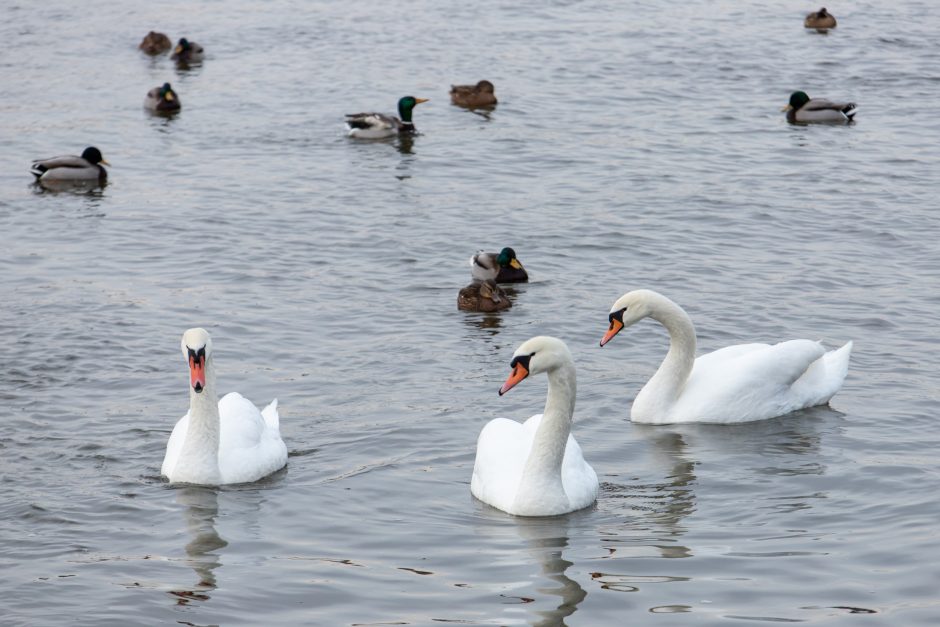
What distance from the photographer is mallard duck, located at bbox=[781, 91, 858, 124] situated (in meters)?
24.2

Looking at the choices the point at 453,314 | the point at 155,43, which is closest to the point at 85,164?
the point at 453,314

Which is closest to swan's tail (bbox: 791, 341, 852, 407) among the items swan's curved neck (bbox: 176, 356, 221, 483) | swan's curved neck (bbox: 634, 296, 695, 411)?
swan's curved neck (bbox: 634, 296, 695, 411)

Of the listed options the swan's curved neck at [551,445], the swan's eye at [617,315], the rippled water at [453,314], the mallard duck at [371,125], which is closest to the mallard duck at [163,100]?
the rippled water at [453,314]

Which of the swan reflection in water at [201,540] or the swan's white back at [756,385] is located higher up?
the swan's white back at [756,385]

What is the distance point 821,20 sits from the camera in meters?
31.4

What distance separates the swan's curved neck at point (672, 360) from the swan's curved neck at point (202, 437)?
366 centimetres

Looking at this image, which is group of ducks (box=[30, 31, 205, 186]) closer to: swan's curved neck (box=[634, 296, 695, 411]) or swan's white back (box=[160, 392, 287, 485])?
swan's white back (box=[160, 392, 287, 485])

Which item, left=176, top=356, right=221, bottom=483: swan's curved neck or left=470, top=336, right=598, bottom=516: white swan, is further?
left=176, top=356, right=221, bottom=483: swan's curved neck

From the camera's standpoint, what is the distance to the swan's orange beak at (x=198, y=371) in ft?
34.8

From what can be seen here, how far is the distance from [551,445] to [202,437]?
2.57m

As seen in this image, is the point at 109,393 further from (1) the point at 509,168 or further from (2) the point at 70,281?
(1) the point at 509,168

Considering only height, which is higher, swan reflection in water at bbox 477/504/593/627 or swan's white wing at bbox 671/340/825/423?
swan's white wing at bbox 671/340/825/423

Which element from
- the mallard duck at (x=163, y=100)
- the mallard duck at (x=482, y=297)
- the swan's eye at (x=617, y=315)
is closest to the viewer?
the swan's eye at (x=617, y=315)

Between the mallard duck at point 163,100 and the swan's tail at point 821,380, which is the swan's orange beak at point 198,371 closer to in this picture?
the swan's tail at point 821,380
